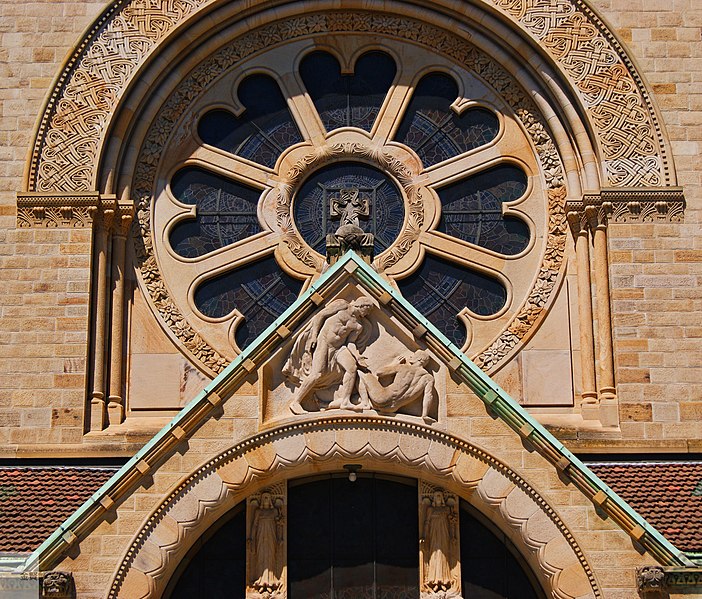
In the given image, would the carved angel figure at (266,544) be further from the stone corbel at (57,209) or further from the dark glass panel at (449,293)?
the stone corbel at (57,209)

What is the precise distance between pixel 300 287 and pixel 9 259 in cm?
393

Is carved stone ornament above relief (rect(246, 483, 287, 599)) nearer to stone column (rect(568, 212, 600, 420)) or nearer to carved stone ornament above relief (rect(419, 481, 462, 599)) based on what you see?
carved stone ornament above relief (rect(419, 481, 462, 599))

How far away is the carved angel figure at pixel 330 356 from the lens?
19.1 meters

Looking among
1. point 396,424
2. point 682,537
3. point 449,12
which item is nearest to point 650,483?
point 682,537

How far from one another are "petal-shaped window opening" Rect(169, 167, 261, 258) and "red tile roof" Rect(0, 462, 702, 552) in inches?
154

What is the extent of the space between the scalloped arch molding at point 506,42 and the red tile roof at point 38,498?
4.05 metres

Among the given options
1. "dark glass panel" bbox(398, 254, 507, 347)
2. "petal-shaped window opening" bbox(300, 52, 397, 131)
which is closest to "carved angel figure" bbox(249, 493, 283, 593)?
"dark glass panel" bbox(398, 254, 507, 347)

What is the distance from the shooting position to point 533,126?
77.3ft

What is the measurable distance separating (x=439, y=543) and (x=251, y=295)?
5297 mm

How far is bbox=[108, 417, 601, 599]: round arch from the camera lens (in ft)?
60.2

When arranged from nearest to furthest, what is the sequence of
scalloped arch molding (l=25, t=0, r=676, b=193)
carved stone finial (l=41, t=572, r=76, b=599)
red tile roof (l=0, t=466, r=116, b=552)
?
carved stone finial (l=41, t=572, r=76, b=599) < red tile roof (l=0, t=466, r=116, b=552) < scalloped arch molding (l=25, t=0, r=676, b=193)

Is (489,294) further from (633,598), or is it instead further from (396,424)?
(633,598)

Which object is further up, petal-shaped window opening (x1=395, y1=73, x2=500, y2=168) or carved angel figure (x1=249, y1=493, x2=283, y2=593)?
petal-shaped window opening (x1=395, y1=73, x2=500, y2=168)

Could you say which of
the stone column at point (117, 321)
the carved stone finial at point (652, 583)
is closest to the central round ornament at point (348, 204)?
→ the stone column at point (117, 321)
